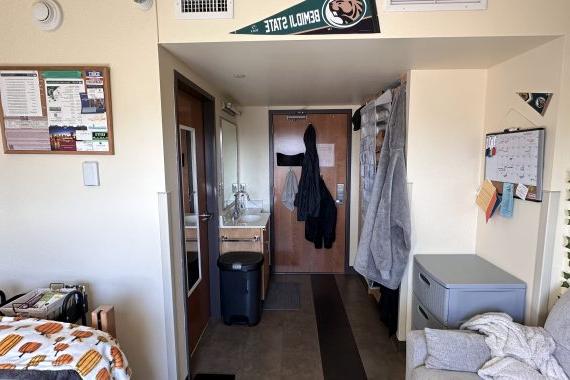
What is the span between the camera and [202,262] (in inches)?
103

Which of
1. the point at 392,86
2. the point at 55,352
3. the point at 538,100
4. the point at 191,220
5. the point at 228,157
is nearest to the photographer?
the point at 55,352

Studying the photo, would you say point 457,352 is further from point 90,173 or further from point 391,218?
point 90,173

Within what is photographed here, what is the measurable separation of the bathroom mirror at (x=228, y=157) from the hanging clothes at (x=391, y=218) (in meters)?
1.46

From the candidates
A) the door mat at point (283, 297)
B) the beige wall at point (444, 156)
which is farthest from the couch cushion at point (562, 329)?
the door mat at point (283, 297)

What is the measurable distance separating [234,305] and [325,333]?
82cm

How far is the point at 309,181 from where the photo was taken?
360 cm

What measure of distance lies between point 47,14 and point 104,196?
950mm

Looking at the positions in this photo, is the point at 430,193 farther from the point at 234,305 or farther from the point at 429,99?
the point at 234,305

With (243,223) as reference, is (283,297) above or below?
below

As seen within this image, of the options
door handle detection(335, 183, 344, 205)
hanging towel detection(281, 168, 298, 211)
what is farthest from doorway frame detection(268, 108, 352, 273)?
hanging towel detection(281, 168, 298, 211)

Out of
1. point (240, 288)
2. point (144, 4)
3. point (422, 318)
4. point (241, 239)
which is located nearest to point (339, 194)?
point (241, 239)

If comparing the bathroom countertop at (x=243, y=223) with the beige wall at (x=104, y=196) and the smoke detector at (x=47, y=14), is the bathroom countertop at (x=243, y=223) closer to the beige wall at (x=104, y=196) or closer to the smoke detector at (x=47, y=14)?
the beige wall at (x=104, y=196)

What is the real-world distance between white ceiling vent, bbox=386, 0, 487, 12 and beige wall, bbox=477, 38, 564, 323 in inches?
18.6

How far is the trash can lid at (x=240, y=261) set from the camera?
101 inches
